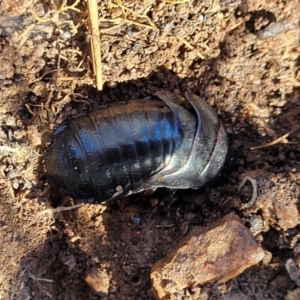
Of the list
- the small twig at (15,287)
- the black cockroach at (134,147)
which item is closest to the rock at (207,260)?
the black cockroach at (134,147)

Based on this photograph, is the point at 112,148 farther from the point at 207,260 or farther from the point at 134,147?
the point at 207,260

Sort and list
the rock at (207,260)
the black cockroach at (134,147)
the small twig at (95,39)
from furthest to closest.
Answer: the black cockroach at (134,147) < the small twig at (95,39) < the rock at (207,260)

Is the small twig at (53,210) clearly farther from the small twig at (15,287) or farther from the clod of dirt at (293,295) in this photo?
the clod of dirt at (293,295)

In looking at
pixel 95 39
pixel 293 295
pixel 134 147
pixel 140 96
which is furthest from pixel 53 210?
pixel 293 295

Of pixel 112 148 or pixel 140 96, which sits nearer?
pixel 112 148

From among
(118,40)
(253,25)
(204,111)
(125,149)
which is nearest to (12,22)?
(118,40)

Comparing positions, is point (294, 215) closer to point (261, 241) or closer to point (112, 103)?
point (261, 241)
